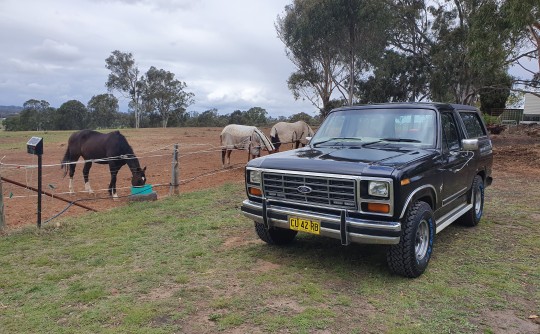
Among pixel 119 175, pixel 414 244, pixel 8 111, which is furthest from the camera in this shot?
pixel 8 111

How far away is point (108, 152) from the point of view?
396 inches

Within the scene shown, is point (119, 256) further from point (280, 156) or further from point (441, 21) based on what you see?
point (441, 21)

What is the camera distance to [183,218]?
7.10 meters

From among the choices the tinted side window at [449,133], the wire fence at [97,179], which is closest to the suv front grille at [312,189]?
the tinted side window at [449,133]

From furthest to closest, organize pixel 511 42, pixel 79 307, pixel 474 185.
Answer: pixel 511 42 → pixel 474 185 → pixel 79 307

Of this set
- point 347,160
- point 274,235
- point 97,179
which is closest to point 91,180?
point 97,179

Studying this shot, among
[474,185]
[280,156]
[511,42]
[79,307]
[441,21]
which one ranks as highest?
[441,21]

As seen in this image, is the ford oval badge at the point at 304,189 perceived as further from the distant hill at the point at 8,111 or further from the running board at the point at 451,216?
the distant hill at the point at 8,111

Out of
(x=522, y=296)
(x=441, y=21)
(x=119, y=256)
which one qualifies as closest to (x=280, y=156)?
(x=119, y=256)

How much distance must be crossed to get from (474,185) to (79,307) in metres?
5.53

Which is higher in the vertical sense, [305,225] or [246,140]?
[246,140]

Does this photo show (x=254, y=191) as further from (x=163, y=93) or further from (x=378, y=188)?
(x=163, y=93)

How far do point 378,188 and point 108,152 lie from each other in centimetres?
799

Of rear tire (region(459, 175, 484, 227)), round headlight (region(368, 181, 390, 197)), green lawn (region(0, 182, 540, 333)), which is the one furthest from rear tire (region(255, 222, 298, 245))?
rear tire (region(459, 175, 484, 227))
